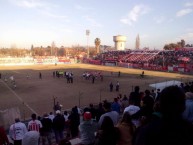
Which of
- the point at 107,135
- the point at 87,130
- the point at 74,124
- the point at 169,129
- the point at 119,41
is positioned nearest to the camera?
the point at 169,129

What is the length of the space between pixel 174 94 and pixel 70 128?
8492 mm

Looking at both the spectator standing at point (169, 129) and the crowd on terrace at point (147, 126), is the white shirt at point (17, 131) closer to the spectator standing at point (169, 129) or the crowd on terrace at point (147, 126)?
the crowd on terrace at point (147, 126)

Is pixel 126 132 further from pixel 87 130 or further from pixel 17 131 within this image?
pixel 17 131

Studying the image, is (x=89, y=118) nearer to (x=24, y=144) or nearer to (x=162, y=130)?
(x=24, y=144)

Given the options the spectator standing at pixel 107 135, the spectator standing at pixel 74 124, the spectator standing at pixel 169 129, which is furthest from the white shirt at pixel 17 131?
the spectator standing at pixel 169 129

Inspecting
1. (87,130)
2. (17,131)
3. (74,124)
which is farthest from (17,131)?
(87,130)

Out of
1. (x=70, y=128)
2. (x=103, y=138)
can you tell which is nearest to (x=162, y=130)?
(x=103, y=138)

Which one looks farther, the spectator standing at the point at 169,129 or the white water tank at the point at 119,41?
the white water tank at the point at 119,41

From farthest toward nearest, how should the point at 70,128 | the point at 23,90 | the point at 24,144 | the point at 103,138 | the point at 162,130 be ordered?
the point at 23,90 < the point at 70,128 < the point at 24,144 < the point at 103,138 < the point at 162,130

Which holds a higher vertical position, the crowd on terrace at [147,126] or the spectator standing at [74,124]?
the crowd on terrace at [147,126]

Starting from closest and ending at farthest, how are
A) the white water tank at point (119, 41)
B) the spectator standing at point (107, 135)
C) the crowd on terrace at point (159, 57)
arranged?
1. the spectator standing at point (107, 135)
2. the crowd on terrace at point (159, 57)
3. the white water tank at point (119, 41)

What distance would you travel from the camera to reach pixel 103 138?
4.22 m

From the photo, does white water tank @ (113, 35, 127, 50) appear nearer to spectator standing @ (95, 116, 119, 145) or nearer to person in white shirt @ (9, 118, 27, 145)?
person in white shirt @ (9, 118, 27, 145)

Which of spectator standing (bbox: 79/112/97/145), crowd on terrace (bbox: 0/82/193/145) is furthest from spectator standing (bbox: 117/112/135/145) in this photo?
spectator standing (bbox: 79/112/97/145)
